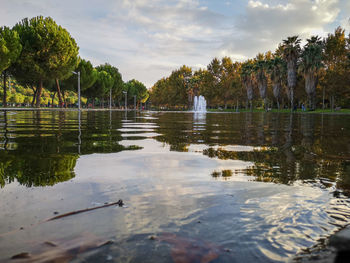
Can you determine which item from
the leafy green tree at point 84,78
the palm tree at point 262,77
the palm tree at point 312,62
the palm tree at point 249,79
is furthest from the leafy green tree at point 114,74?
the palm tree at point 312,62

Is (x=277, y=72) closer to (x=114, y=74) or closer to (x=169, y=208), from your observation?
(x=114, y=74)

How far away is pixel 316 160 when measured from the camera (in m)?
5.47

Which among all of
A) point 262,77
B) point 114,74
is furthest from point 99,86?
point 262,77

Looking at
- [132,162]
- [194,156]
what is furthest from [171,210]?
[194,156]

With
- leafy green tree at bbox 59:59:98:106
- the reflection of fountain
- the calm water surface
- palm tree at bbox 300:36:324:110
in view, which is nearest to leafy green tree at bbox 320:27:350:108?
palm tree at bbox 300:36:324:110

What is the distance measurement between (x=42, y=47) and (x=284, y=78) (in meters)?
52.6

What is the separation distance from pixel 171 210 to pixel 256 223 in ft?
2.49

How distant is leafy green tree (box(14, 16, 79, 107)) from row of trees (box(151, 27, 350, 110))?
136 feet

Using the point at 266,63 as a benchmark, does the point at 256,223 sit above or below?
below

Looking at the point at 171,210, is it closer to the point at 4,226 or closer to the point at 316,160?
the point at 4,226

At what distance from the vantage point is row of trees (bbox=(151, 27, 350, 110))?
185ft

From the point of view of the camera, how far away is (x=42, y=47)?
157 feet

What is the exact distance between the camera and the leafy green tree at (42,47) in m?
47.5

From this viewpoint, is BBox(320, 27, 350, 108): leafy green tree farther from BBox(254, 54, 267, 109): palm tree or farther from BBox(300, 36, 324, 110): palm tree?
BBox(254, 54, 267, 109): palm tree
